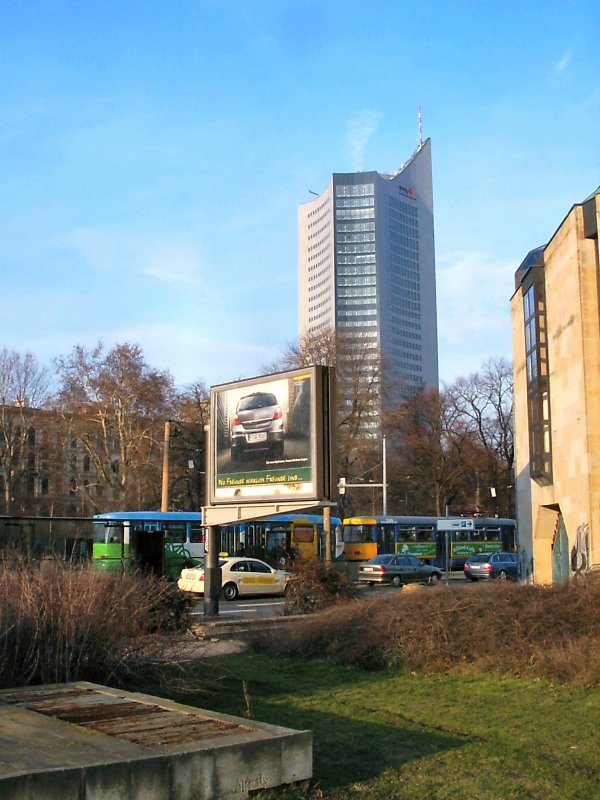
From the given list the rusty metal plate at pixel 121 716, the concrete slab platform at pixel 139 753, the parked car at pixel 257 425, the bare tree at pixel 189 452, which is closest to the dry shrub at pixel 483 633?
the rusty metal plate at pixel 121 716

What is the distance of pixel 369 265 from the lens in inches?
7751

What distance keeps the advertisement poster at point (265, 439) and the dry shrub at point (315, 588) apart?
5.64 ft

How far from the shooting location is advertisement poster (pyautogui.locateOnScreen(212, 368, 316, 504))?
1950 cm

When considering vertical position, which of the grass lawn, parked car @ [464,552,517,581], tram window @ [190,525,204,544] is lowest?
parked car @ [464,552,517,581]

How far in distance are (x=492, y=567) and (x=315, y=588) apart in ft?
75.5

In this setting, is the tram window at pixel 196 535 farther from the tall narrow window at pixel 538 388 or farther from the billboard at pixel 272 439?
the billboard at pixel 272 439

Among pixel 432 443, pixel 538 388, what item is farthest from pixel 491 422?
pixel 538 388

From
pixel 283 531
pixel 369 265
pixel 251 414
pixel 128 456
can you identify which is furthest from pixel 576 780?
pixel 369 265

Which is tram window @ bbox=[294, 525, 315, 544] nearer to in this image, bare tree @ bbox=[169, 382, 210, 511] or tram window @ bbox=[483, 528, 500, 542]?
tram window @ bbox=[483, 528, 500, 542]

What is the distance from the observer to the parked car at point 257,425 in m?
20.2

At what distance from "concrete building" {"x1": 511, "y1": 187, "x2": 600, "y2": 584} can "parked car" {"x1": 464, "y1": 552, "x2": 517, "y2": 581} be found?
10.5 m

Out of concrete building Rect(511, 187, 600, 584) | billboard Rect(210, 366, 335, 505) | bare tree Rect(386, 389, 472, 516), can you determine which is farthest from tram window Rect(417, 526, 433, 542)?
billboard Rect(210, 366, 335, 505)

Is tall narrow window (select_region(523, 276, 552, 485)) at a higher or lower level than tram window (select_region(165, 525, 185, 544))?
higher

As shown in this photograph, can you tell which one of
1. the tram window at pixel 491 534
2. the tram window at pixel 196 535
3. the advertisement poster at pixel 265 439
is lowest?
the tram window at pixel 491 534
